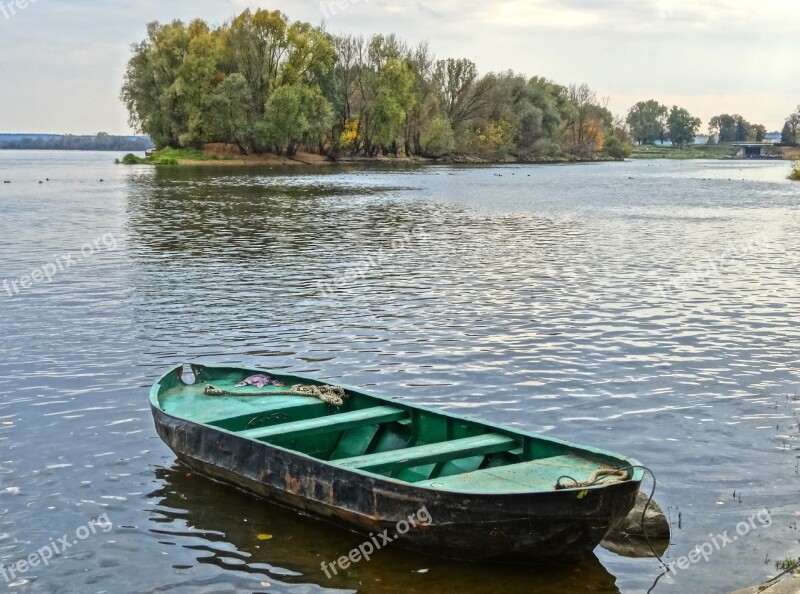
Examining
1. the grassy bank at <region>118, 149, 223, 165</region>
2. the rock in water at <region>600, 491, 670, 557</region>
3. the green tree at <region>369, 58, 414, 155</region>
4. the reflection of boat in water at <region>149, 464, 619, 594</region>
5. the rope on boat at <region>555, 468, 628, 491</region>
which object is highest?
the green tree at <region>369, 58, 414, 155</region>

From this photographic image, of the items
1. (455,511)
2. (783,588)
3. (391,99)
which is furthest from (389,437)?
(391,99)

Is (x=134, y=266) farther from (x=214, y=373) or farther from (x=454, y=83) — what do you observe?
(x=454, y=83)

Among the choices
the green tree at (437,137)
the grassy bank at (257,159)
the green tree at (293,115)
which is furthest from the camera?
the green tree at (437,137)

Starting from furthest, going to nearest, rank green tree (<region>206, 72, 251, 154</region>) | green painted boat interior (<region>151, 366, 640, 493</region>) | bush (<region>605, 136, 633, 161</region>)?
bush (<region>605, 136, 633, 161</region>) → green tree (<region>206, 72, 251, 154</region>) → green painted boat interior (<region>151, 366, 640, 493</region>)

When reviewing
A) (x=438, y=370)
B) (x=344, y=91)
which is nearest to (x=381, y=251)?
(x=438, y=370)

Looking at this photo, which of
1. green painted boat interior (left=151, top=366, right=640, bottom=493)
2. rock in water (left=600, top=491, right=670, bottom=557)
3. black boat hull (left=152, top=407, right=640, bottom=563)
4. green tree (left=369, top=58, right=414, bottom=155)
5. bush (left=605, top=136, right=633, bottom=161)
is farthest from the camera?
bush (left=605, top=136, right=633, bottom=161)

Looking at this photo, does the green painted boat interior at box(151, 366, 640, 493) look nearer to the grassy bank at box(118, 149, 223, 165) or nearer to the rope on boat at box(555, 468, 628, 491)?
the rope on boat at box(555, 468, 628, 491)

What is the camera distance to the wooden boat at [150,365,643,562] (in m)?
8.17

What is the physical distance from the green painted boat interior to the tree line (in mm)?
95243

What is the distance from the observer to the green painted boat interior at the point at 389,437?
8.79 m

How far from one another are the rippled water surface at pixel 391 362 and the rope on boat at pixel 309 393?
3.42ft

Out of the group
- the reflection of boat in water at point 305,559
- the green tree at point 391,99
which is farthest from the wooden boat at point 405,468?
the green tree at point 391,99

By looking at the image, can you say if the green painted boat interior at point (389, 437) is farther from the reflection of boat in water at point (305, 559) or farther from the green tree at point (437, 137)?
the green tree at point (437, 137)

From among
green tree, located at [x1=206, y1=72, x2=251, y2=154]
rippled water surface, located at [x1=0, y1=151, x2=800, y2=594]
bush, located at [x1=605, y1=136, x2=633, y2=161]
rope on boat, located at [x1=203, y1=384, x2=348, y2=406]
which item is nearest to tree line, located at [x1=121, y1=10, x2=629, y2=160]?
green tree, located at [x1=206, y1=72, x2=251, y2=154]
